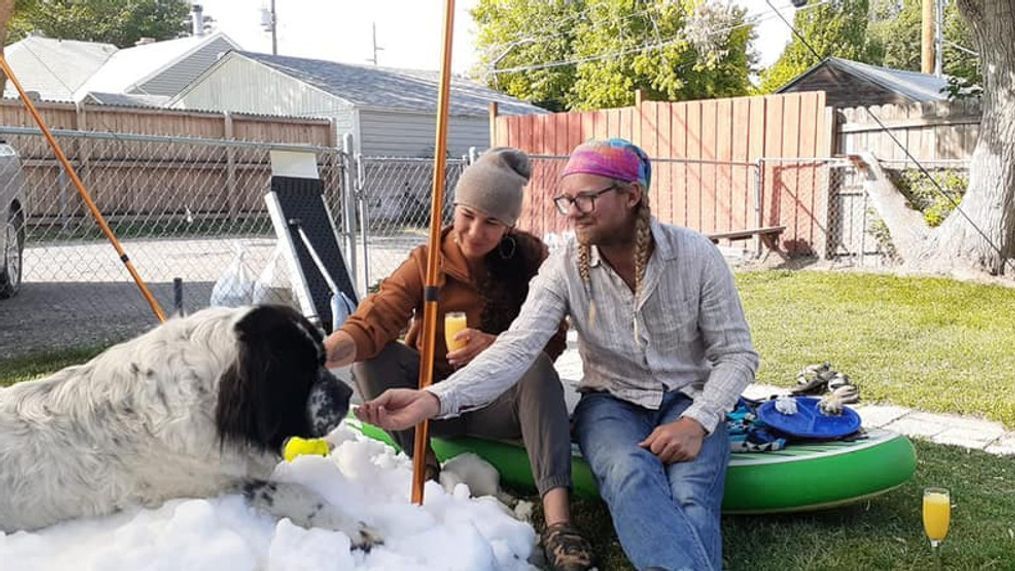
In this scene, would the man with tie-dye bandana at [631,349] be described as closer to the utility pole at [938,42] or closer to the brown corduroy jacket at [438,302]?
the brown corduroy jacket at [438,302]

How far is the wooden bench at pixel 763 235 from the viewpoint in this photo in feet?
34.5

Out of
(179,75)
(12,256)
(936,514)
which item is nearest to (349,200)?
(12,256)

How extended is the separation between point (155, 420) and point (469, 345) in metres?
1.15

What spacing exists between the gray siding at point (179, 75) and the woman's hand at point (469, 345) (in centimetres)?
3024

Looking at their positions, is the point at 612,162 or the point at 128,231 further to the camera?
the point at 128,231

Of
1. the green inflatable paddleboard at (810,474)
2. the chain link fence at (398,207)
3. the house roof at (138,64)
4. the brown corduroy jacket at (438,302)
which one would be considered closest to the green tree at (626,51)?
the chain link fence at (398,207)

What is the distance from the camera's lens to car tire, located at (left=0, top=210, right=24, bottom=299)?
7.27 metres

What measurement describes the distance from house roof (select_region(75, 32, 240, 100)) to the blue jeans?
31143 millimetres

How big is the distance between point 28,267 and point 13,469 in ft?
32.2

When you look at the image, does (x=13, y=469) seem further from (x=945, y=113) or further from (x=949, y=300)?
(x=945, y=113)

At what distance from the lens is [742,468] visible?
9.52ft

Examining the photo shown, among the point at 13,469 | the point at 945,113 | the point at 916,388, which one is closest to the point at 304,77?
the point at 945,113

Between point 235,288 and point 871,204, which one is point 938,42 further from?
point 235,288

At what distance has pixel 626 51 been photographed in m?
28.2
